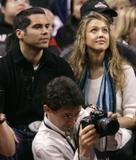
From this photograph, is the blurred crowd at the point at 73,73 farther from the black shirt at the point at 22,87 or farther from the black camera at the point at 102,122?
the black camera at the point at 102,122

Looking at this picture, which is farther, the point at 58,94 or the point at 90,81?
the point at 90,81

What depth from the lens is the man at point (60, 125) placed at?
13.4ft

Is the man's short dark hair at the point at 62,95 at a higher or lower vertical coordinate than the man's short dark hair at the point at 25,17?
lower

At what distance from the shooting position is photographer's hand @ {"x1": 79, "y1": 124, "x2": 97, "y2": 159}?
396cm

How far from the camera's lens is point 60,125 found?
162 inches

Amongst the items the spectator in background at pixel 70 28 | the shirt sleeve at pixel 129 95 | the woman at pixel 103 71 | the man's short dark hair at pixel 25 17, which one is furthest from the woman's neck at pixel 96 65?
the spectator in background at pixel 70 28

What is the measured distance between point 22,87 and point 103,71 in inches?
25.0

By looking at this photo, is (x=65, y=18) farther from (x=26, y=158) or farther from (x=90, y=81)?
(x=26, y=158)

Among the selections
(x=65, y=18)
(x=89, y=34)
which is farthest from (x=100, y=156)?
(x=65, y=18)

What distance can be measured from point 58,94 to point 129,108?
1153 mm

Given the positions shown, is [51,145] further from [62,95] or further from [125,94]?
[125,94]

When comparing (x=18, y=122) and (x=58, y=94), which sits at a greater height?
(x=58, y=94)

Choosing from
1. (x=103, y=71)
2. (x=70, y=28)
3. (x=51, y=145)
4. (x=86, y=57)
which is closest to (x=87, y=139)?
(x=51, y=145)

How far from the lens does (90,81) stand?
5270 millimetres
